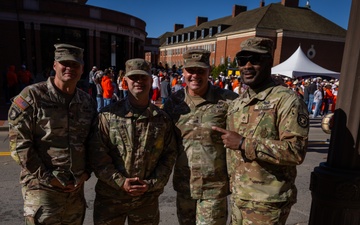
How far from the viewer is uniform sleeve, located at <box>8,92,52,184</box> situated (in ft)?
7.60

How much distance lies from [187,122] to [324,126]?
3.98ft

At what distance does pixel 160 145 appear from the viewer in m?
2.67

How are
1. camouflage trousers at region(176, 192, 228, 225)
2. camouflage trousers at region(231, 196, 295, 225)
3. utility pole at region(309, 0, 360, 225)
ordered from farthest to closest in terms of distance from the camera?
camouflage trousers at region(176, 192, 228, 225) < camouflage trousers at region(231, 196, 295, 225) < utility pole at region(309, 0, 360, 225)

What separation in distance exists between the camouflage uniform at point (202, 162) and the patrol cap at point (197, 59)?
12.2 inches

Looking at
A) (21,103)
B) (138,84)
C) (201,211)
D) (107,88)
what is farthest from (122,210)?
(107,88)

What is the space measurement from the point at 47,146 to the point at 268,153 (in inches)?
71.1

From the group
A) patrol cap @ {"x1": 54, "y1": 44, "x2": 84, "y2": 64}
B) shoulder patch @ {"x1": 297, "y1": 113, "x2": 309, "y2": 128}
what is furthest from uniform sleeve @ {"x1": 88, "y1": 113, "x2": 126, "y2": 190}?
shoulder patch @ {"x1": 297, "y1": 113, "x2": 309, "y2": 128}

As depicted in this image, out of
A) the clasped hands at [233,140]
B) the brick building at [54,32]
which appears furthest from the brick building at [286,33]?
the clasped hands at [233,140]

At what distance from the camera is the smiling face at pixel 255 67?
2.27 m

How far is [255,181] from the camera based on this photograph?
223 centimetres

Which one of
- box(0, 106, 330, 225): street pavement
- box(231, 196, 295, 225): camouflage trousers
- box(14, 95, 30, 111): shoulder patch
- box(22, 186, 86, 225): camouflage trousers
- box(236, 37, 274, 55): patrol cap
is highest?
box(236, 37, 274, 55): patrol cap

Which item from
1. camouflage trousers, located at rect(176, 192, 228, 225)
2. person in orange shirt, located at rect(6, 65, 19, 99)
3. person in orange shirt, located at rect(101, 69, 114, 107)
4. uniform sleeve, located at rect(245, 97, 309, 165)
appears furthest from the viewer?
person in orange shirt, located at rect(6, 65, 19, 99)

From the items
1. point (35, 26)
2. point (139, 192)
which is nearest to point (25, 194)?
point (139, 192)

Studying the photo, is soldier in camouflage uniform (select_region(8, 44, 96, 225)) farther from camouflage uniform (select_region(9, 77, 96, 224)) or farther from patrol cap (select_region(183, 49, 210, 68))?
patrol cap (select_region(183, 49, 210, 68))
